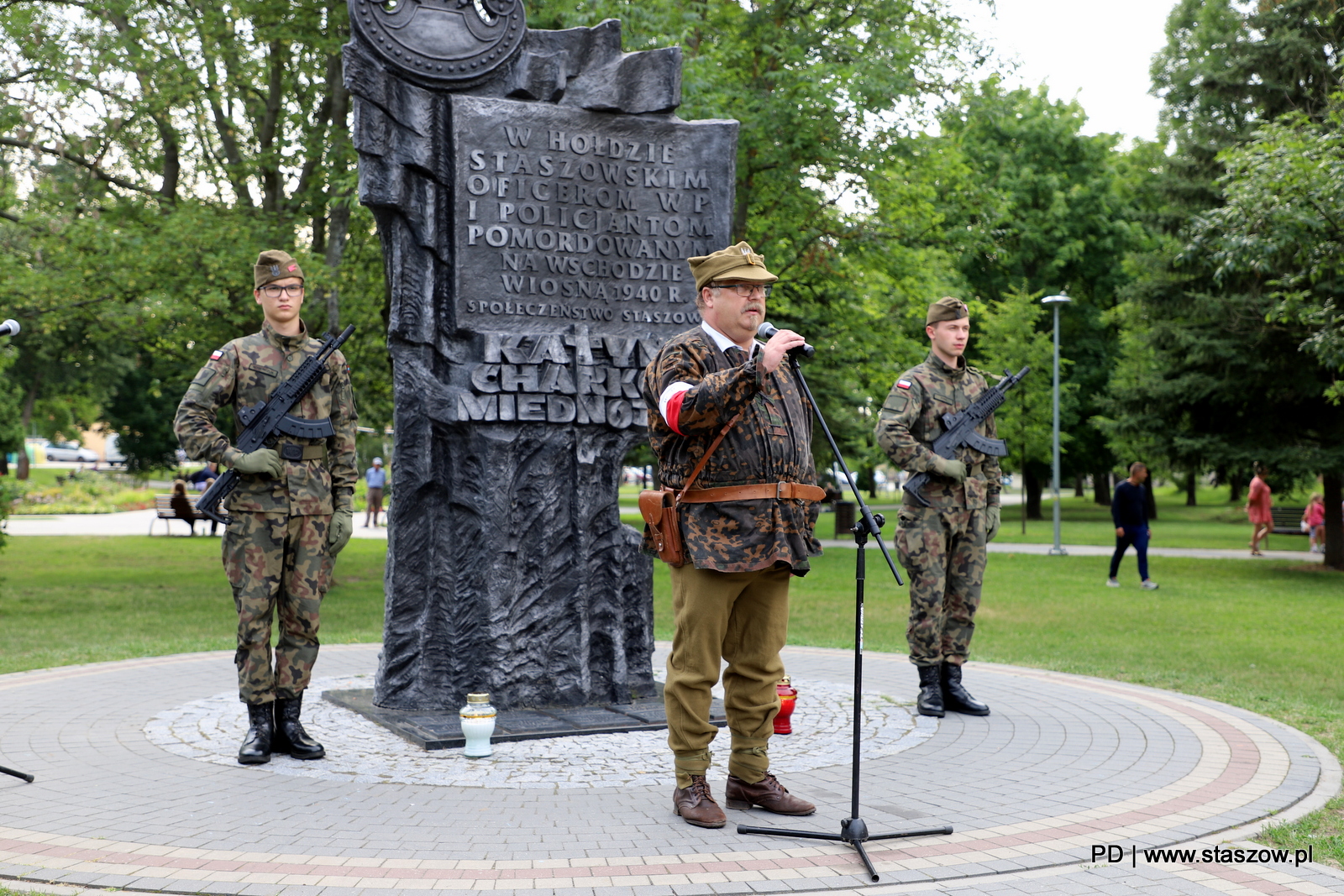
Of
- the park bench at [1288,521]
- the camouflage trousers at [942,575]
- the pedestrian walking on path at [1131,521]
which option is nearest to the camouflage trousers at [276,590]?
the camouflage trousers at [942,575]

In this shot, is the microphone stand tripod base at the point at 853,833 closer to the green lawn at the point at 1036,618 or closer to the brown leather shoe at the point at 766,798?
the brown leather shoe at the point at 766,798

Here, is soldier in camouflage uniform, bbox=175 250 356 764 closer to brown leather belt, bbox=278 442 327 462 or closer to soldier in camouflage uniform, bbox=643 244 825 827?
brown leather belt, bbox=278 442 327 462

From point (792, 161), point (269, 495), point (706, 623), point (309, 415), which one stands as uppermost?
point (792, 161)

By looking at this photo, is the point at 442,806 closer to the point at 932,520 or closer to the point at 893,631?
the point at 932,520

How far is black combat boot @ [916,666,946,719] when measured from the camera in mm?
7207

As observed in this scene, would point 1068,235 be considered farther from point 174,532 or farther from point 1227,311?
point 174,532

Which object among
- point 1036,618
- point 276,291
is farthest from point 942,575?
point 1036,618

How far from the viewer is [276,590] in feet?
19.9

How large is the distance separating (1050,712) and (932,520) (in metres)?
1.42

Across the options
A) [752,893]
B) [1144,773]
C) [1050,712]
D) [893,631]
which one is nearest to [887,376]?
[893,631]

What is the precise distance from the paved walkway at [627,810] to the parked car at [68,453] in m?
77.0

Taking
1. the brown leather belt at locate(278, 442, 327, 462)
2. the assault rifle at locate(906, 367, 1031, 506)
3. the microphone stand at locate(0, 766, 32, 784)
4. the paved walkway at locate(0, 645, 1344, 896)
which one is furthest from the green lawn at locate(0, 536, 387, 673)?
the assault rifle at locate(906, 367, 1031, 506)

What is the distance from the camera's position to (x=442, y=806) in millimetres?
5180

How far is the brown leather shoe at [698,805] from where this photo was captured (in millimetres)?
4863
